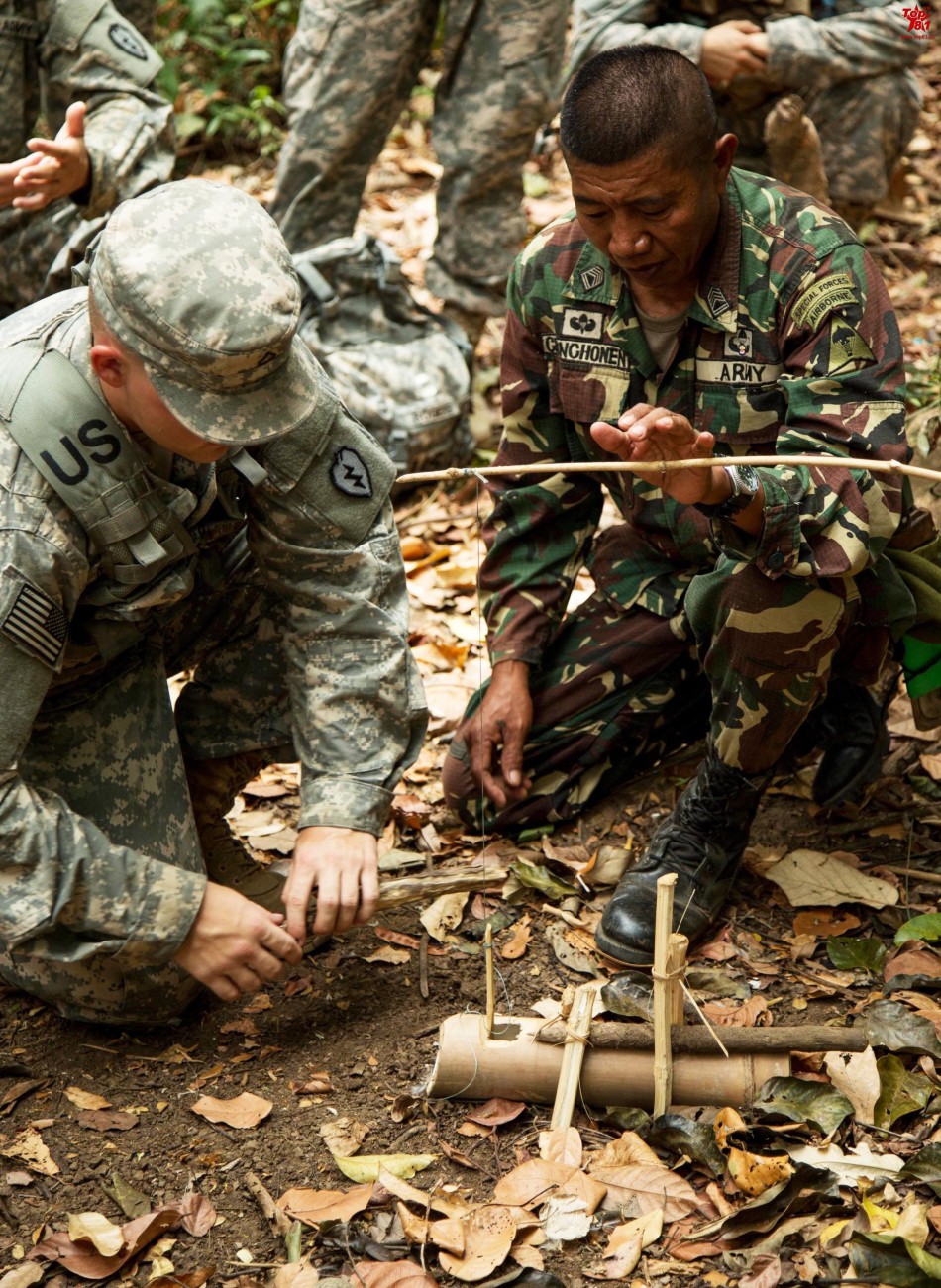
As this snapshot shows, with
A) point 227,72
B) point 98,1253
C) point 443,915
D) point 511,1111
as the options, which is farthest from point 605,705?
point 227,72

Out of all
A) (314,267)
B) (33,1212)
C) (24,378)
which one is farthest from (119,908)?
(314,267)

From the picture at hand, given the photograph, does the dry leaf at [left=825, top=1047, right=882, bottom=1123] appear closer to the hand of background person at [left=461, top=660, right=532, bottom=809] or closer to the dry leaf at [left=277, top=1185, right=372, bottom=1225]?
the dry leaf at [left=277, top=1185, right=372, bottom=1225]

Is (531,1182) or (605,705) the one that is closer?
(531,1182)

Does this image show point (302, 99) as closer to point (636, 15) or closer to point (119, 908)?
point (636, 15)

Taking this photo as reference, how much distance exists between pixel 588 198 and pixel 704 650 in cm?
109

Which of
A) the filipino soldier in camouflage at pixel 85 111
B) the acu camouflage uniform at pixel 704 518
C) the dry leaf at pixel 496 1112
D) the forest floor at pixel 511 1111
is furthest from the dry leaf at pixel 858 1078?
the filipino soldier in camouflage at pixel 85 111

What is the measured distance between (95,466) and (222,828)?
1.16 meters

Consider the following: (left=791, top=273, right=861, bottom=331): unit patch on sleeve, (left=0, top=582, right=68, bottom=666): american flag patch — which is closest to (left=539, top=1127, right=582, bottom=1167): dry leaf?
(left=0, top=582, right=68, bottom=666): american flag patch

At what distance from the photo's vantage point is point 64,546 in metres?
2.49

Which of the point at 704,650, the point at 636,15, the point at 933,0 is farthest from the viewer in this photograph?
the point at 933,0

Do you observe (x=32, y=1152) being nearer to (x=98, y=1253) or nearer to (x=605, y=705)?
(x=98, y=1253)

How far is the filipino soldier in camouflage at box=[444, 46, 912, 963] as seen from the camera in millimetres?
2873

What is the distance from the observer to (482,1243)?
2379 mm

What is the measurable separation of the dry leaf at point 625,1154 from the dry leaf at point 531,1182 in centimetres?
6
